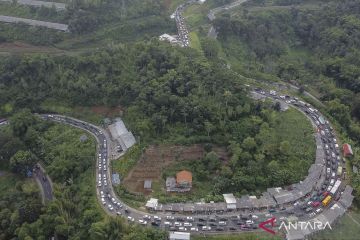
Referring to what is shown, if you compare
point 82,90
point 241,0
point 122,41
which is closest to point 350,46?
point 241,0

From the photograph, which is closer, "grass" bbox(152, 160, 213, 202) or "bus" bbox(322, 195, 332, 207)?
"bus" bbox(322, 195, 332, 207)

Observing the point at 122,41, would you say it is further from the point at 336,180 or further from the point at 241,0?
the point at 336,180

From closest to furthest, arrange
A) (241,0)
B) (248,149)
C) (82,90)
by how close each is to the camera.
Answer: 1. (248,149)
2. (82,90)
3. (241,0)

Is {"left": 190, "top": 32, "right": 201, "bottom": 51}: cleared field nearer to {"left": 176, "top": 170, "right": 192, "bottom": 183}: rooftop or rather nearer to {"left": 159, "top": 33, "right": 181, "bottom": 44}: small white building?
Answer: {"left": 159, "top": 33, "right": 181, "bottom": 44}: small white building

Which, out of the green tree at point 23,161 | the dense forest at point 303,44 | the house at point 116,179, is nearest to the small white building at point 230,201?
the house at point 116,179

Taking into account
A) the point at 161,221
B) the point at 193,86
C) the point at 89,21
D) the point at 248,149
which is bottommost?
the point at 161,221

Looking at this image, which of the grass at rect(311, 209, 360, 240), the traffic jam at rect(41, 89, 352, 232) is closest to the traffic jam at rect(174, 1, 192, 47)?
the traffic jam at rect(41, 89, 352, 232)
